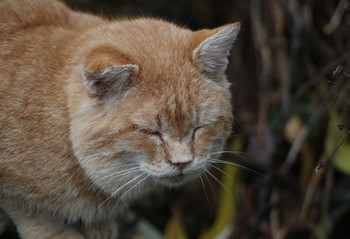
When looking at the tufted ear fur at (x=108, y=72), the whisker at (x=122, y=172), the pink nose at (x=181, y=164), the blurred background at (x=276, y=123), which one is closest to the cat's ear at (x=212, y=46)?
the tufted ear fur at (x=108, y=72)

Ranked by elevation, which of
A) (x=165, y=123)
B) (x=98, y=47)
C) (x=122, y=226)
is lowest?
(x=122, y=226)

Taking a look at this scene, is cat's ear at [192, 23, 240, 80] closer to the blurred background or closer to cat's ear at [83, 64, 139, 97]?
cat's ear at [83, 64, 139, 97]

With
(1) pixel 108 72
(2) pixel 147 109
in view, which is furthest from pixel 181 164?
(1) pixel 108 72

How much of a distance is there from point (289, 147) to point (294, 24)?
4.25ft

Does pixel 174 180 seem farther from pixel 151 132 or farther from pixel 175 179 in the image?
pixel 151 132

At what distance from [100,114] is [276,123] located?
2.84 m

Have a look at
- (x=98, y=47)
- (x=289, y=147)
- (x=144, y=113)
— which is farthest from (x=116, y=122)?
(x=289, y=147)

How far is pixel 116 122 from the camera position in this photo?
305cm

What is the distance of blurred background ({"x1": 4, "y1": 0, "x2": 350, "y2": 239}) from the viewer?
17.1ft

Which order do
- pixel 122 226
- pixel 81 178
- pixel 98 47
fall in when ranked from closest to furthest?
pixel 98 47
pixel 81 178
pixel 122 226

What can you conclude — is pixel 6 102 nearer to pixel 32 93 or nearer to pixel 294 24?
pixel 32 93

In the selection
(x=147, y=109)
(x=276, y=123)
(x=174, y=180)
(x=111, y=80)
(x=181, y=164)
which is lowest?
(x=276, y=123)

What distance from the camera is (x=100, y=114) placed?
3.07 metres

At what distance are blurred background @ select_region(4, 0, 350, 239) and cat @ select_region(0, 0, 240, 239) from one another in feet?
5.53
